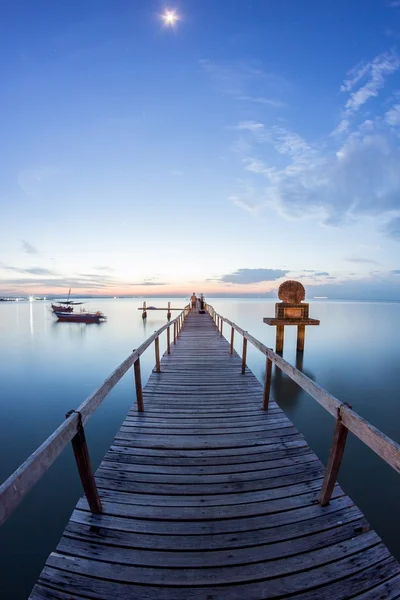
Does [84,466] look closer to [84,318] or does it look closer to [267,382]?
[267,382]

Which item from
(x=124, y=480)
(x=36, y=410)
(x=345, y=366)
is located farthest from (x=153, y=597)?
(x=345, y=366)

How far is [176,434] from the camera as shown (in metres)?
4.24

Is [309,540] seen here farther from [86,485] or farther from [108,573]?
[86,485]

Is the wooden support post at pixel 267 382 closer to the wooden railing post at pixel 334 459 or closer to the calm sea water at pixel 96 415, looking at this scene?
the wooden railing post at pixel 334 459

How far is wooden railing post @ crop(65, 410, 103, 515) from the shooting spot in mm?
2436

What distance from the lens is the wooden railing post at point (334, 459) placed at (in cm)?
261

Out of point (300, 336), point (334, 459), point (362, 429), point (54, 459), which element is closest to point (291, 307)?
point (300, 336)

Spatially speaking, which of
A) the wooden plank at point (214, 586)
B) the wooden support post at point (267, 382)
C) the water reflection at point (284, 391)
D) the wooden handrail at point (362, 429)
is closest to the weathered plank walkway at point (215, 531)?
the wooden plank at point (214, 586)

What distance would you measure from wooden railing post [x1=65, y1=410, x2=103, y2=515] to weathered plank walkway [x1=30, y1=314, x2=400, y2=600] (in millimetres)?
133

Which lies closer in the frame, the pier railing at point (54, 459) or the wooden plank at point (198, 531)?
the pier railing at point (54, 459)

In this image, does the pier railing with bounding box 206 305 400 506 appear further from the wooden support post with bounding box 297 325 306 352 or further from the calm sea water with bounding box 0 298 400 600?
the wooden support post with bounding box 297 325 306 352

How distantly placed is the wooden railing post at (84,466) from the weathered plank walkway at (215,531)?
0.13 meters

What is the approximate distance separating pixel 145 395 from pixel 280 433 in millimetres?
2851

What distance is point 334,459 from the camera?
272cm
